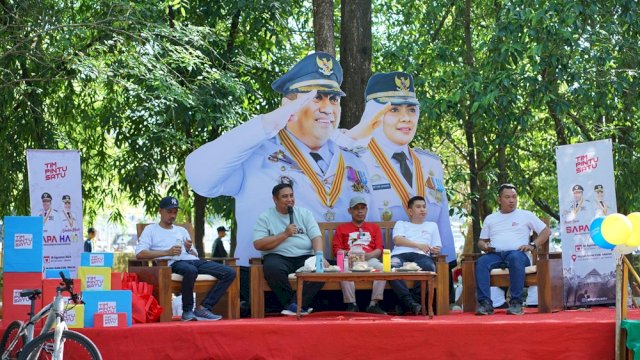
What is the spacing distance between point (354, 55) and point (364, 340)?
12.5 ft

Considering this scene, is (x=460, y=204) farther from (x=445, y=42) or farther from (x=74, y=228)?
(x=74, y=228)

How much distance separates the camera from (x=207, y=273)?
27.8 feet

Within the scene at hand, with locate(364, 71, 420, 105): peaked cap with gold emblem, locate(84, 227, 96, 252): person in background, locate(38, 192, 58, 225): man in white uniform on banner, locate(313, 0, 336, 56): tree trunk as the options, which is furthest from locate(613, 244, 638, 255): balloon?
locate(84, 227, 96, 252): person in background

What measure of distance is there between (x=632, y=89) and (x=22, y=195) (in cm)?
663

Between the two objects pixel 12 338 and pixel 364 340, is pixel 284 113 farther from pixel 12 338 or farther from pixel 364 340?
pixel 12 338

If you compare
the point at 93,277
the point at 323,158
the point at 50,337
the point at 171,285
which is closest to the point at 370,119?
the point at 323,158

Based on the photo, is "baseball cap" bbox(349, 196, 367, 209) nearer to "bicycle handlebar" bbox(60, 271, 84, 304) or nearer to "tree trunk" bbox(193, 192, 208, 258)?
"bicycle handlebar" bbox(60, 271, 84, 304)

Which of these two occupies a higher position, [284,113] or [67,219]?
[284,113]

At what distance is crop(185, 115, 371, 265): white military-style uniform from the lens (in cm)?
931

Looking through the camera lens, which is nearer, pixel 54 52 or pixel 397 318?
pixel 397 318

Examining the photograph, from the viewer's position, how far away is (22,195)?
40.8 feet

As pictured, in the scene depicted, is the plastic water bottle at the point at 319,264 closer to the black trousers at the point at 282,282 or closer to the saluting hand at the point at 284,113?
the black trousers at the point at 282,282

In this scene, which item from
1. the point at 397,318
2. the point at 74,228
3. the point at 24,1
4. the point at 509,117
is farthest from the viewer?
the point at 509,117

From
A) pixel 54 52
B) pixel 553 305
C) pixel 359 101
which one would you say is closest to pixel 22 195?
pixel 54 52
